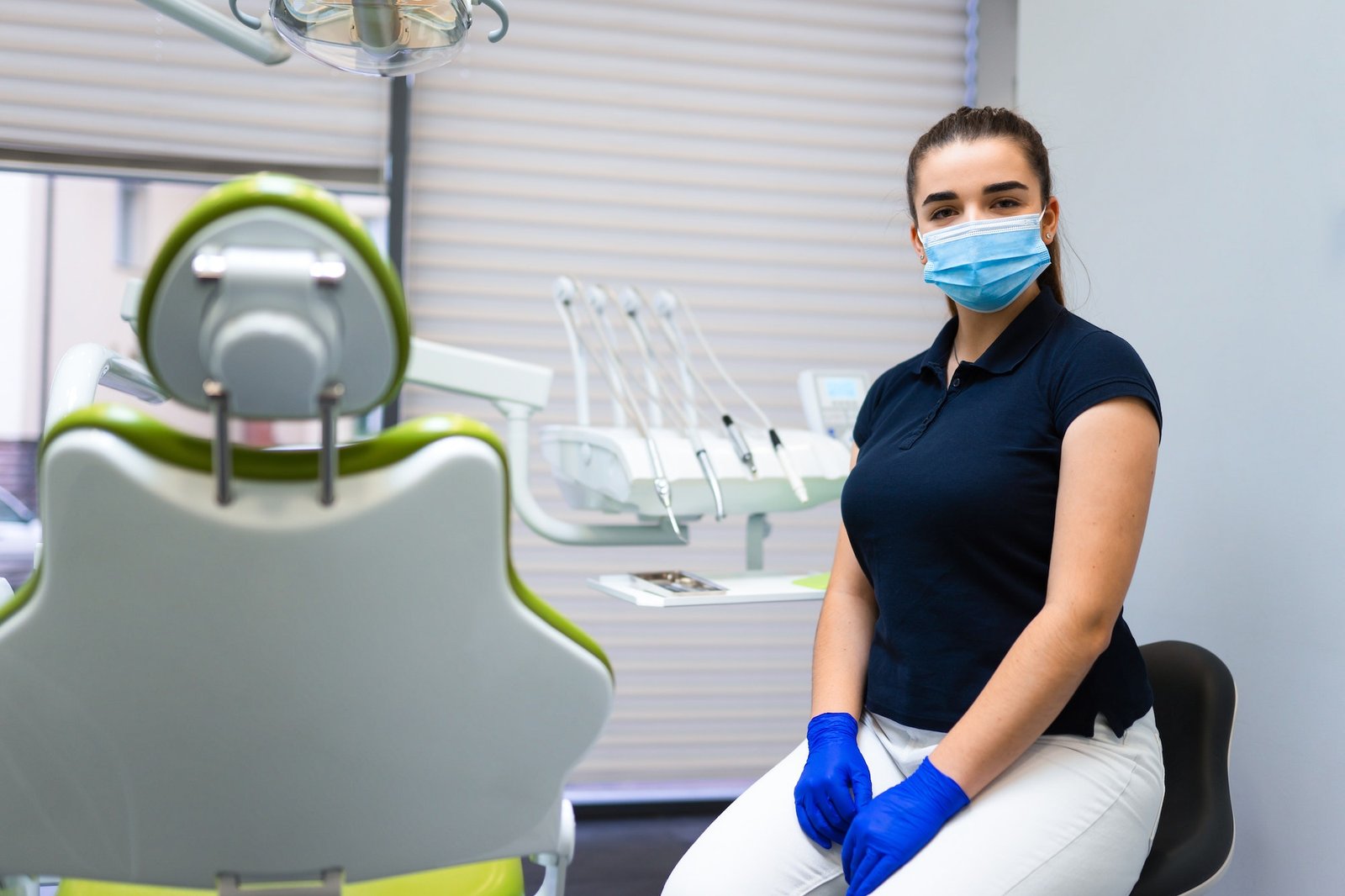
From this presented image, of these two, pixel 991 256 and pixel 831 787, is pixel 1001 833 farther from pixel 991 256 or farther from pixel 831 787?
pixel 991 256

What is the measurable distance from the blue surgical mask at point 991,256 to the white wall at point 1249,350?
490 mm

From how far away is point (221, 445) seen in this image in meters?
0.67

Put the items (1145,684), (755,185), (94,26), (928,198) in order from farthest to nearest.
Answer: (755,185), (94,26), (928,198), (1145,684)

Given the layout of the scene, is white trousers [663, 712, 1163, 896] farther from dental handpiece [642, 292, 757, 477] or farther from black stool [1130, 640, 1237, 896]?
dental handpiece [642, 292, 757, 477]

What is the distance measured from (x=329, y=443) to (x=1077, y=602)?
0.87 m

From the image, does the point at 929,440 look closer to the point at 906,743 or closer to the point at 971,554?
the point at 971,554

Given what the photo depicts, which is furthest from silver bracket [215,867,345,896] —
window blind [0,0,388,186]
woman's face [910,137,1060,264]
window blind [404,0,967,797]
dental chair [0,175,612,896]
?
window blind [0,0,388,186]

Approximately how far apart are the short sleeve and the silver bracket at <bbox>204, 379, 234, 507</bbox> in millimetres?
943

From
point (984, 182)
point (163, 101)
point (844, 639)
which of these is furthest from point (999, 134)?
point (163, 101)

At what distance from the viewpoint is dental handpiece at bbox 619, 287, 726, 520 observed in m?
1.75

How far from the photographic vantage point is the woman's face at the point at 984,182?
1.37 metres

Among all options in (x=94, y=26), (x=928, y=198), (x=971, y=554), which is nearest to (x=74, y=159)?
(x=94, y=26)

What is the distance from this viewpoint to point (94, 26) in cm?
262

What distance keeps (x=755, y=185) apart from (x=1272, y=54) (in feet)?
4.88
